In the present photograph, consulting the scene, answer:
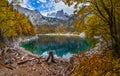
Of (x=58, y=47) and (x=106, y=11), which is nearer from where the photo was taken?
(x=106, y=11)

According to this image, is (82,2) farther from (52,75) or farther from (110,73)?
(52,75)

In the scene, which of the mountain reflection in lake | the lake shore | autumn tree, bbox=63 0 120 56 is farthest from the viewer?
the mountain reflection in lake

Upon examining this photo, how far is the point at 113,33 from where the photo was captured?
18562mm

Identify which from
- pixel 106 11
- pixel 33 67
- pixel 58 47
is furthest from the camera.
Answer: pixel 58 47

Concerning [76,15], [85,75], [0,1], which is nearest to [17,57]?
[0,1]

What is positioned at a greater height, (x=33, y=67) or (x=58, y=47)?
(x=33, y=67)

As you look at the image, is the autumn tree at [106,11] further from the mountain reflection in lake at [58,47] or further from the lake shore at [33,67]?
the mountain reflection in lake at [58,47]

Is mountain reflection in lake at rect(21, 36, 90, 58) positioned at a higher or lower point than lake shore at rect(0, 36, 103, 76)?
lower

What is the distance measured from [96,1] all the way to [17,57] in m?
15.1

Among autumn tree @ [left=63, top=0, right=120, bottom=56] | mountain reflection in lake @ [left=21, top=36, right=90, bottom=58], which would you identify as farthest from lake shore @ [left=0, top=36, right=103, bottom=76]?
mountain reflection in lake @ [left=21, top=36, right=90, bottom=58]

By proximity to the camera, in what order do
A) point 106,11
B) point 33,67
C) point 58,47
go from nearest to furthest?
1. point 106,11
2. point 33,67
3. point 58,47

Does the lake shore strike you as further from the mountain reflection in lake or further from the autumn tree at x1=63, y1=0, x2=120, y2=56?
the mountain reflection in lake

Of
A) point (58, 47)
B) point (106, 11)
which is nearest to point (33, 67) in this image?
point (106, 11)

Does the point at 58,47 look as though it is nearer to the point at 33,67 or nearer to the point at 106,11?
Answer: the point at 33,67
